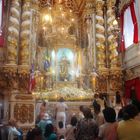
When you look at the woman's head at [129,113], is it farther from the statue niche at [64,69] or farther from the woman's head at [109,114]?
the statue niche at [64,69]

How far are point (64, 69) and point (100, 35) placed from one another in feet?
9.43

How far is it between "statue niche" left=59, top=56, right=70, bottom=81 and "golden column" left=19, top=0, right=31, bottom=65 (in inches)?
105

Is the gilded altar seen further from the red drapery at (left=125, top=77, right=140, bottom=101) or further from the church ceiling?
the red drapery at (left=125, top=77, right=140, bottom=101)

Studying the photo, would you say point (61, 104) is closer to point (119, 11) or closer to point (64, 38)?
point (64, 38)

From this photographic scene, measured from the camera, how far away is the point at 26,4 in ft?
48.5

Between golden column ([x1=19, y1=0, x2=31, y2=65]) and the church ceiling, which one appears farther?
the church ceiling

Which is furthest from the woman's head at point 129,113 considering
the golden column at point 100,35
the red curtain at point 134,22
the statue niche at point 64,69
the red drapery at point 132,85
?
the statue niche at point 64,69

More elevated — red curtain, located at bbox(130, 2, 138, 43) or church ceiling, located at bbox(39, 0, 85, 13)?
church ceiling, located at bbox(39, 0, 85, 13)

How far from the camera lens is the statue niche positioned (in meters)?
15.7

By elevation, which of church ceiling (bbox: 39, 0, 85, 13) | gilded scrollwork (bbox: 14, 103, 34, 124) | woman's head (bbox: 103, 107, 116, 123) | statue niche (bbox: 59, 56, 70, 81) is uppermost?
church ceiling (bbox: 39, 0, 85, 13)

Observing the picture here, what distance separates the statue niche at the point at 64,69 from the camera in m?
15.7

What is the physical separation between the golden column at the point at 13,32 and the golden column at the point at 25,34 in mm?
261

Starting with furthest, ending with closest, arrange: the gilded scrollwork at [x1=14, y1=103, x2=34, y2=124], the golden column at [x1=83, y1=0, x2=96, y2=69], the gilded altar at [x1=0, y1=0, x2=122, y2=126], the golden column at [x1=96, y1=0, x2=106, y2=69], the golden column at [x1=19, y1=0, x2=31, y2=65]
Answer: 1. the golden column at [x1=83, y1=0, x2=96, y2=69]
2. the golden column at [x1=96, y1=0, x2=106, y2=69]
3. the golden column at [x1=19, y1=0, x2=31, y2=65]
4. the gilded altar at [x1=0, y1=0, x2=122, y2=126]
5. the gilded scrollwork at [x1=14, y1=103, x2=34, y2=124]

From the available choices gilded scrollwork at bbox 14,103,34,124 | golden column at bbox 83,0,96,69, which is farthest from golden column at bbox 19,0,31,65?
golden column at bbox 83,0,96,69
